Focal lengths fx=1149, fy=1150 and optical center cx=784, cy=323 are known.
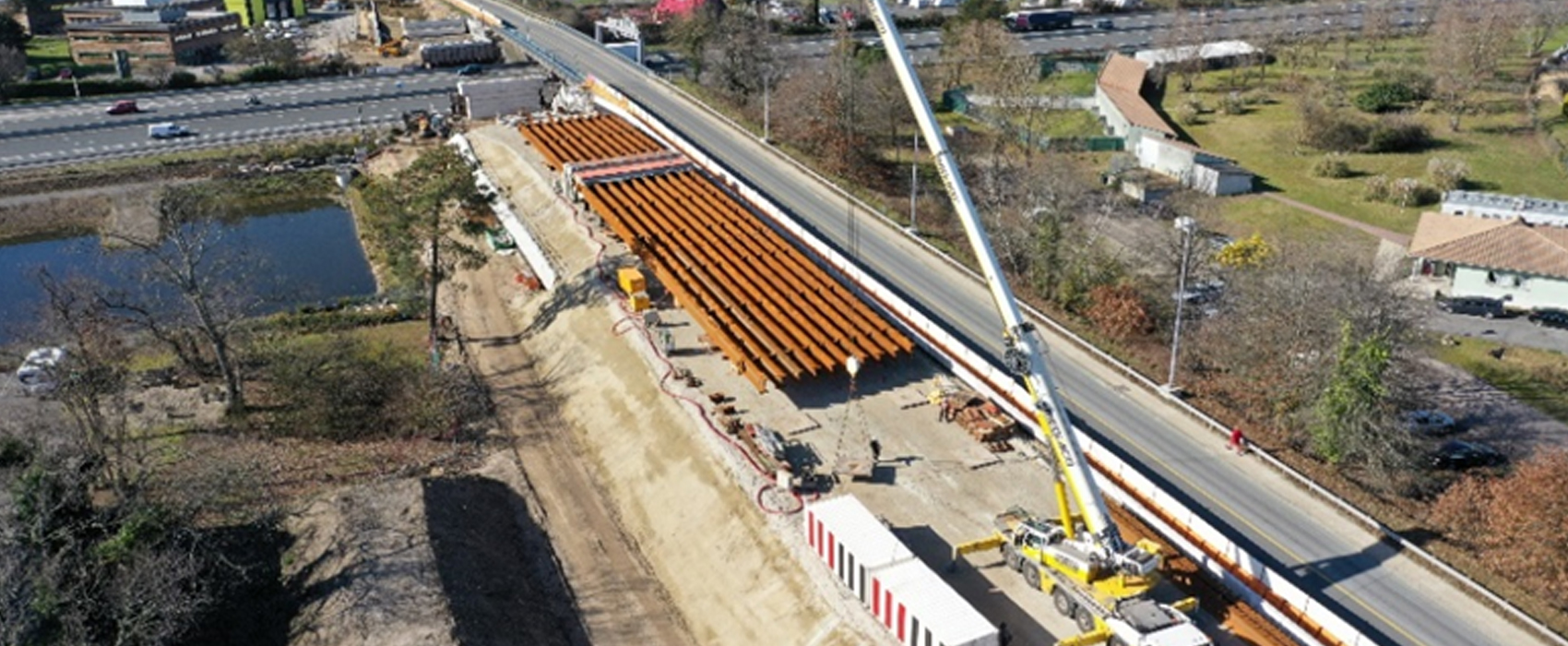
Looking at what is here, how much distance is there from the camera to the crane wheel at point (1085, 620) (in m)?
36.5

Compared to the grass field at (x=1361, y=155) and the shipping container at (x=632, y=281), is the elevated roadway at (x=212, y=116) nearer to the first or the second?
the shipping container at (x=632, y=281)

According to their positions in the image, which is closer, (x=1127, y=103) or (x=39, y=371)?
(x=39, y=371)

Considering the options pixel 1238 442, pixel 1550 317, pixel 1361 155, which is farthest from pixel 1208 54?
pixel 1238 442

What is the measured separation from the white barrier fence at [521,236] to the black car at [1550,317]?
2169 inches

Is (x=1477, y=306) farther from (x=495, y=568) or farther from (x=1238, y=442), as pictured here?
(x=495, y=568)

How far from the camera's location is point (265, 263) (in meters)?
66.0

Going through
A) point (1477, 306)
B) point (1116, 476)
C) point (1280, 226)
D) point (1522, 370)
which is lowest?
point (1522, 370)

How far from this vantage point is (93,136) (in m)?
101

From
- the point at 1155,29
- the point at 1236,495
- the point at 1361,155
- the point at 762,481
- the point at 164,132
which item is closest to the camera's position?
the point at 1236,495

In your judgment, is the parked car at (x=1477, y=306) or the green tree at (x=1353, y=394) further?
the parked car at (x=1477, y=306)

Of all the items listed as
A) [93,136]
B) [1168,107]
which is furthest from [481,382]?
[1168,107]

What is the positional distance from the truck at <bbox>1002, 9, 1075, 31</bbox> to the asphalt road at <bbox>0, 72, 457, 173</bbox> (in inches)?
2620

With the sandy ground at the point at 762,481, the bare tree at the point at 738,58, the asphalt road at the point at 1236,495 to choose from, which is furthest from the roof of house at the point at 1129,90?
the sandy ground at the point at 762,481

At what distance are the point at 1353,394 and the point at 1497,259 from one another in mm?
27418
